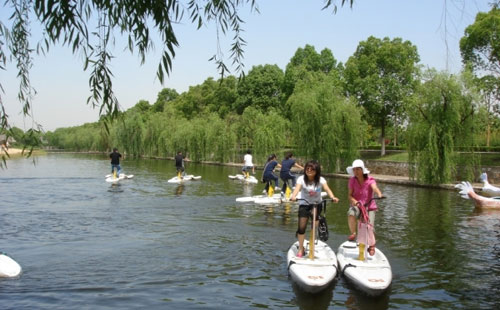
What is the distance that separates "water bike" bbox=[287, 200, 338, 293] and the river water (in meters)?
0.17

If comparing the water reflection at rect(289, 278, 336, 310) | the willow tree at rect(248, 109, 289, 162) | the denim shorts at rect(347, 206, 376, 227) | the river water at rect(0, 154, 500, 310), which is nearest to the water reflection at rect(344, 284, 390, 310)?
the river water at rect(0, 154, 500, 310)

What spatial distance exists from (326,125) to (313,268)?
25.6 meters

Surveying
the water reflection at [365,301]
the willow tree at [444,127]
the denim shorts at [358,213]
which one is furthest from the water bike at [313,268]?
the willow tree at [444,127]

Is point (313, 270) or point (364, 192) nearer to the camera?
point (313, 270)

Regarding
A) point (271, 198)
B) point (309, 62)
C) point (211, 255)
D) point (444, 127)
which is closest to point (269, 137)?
point (309, 62)

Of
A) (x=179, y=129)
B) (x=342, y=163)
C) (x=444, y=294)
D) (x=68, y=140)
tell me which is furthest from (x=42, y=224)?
(x=68, y=140)

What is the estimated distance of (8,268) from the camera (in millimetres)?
7594

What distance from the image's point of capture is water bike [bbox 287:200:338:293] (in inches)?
270

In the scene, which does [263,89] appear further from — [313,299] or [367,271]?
[313,299]

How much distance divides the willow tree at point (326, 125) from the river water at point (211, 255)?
1495 centimetres

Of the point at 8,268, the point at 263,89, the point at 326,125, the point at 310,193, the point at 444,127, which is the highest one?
the point at 263,89

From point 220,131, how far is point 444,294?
4335 centimetres

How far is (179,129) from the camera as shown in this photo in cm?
5728

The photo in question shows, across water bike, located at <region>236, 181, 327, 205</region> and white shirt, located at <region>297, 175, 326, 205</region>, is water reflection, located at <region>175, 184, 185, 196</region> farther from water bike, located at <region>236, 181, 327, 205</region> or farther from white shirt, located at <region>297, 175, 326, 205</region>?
white shirt, located at <region>297, 175, 326, 205</region>
